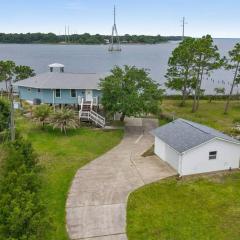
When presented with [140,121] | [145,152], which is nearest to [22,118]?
[140,121]

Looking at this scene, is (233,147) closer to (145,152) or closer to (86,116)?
(145,152)

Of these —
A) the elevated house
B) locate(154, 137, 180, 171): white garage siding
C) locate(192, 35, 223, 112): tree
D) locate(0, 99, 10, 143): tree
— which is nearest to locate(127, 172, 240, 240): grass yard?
locate(154, 137, 180, 171): white garage siding

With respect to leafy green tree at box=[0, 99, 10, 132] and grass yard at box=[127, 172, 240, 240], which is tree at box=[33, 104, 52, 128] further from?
grass yard at box=[127, 172, 240, 240]

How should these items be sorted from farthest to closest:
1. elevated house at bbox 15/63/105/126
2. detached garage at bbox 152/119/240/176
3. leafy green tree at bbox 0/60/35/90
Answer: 1. leafy green tree at bbox 0/60/35/90
2. elevated house at bbox 15/63/105/126
3. detached garage at bbox 152/119/240/176

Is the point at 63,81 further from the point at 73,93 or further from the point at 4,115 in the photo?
the point at 4,115

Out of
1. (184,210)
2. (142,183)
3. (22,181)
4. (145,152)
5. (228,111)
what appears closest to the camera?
(22,181)

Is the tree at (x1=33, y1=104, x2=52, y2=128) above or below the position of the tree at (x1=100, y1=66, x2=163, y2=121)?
below
